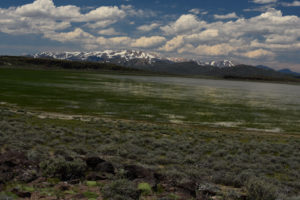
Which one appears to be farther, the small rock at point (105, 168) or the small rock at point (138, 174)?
the small rock at point (105, 168)

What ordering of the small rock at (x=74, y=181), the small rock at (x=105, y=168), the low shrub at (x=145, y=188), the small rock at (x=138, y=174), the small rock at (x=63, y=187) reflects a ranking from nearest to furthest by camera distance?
the small rock at (x=63, y=187), the low shrub at (x=145, y=188), the small rock at (x=74, y=181), the small rock at (x=138, y=174), the small rock at (x=105, y=168)

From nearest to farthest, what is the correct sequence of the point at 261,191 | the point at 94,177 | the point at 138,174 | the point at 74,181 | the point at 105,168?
the point at 261,191 → the point at 74,181 → the point at 94,177 → the point at 138,174 → the point at 105,168

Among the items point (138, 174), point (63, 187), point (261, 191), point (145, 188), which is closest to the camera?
point (261, 191)

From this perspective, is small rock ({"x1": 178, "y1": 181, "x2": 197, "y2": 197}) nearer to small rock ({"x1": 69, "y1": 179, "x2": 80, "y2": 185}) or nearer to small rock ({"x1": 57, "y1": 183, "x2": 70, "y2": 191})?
small rock ({"x1": 69, "y1": 179, "x2": 80, "y2": 185})

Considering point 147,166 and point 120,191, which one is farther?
point 147,166

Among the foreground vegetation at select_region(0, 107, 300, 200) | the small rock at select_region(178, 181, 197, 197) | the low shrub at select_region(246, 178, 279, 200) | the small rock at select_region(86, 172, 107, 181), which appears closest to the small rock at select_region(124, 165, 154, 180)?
the foreground vegetation at select_region(0, 107, 300, 200)

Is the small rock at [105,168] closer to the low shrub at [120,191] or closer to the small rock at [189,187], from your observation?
the low shrub at [120,191]

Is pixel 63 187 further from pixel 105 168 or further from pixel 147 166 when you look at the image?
pixel 147 166

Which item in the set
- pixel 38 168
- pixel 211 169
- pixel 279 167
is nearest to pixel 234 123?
pixel 279 167

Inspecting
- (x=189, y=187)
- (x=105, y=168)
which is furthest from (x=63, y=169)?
(x=189, y=187)

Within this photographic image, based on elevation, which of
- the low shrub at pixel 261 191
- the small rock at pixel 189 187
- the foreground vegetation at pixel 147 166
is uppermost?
the low shrub at pixel 261 191

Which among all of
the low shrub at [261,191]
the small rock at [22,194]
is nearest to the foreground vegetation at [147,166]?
the low shrub at [261,191]

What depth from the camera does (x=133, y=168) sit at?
11.1 metres

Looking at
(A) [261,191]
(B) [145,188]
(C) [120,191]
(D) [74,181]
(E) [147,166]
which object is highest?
(A) [261,191]
